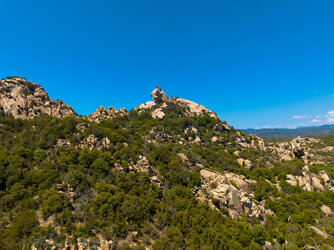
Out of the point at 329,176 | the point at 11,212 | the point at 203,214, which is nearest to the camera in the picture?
the point at 11,212

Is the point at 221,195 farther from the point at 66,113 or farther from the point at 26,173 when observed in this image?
the point at 66,113

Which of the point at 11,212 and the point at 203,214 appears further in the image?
the point at 203,214

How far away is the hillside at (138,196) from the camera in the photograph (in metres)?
19.7

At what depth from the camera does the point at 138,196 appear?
25.7 meters

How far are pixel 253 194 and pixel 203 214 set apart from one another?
55.6 ft

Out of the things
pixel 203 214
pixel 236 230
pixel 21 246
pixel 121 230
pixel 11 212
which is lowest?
pixel 236 230

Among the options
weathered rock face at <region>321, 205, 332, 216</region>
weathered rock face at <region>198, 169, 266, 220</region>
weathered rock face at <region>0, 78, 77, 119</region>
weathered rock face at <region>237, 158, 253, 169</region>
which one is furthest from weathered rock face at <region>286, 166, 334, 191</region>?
weathered rock face at <region>0, 78, 77, 119</region>

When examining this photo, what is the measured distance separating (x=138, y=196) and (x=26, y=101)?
52.4 meters

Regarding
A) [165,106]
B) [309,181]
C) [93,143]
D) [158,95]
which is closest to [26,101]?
[93,143]

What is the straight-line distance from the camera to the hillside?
19.7m

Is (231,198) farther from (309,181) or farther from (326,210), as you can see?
(309,181)

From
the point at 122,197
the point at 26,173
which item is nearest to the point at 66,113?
the point at 26,173

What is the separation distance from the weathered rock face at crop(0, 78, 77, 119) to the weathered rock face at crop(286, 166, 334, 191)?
A: 76806 millimetres

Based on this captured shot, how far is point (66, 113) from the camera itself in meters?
56.8
